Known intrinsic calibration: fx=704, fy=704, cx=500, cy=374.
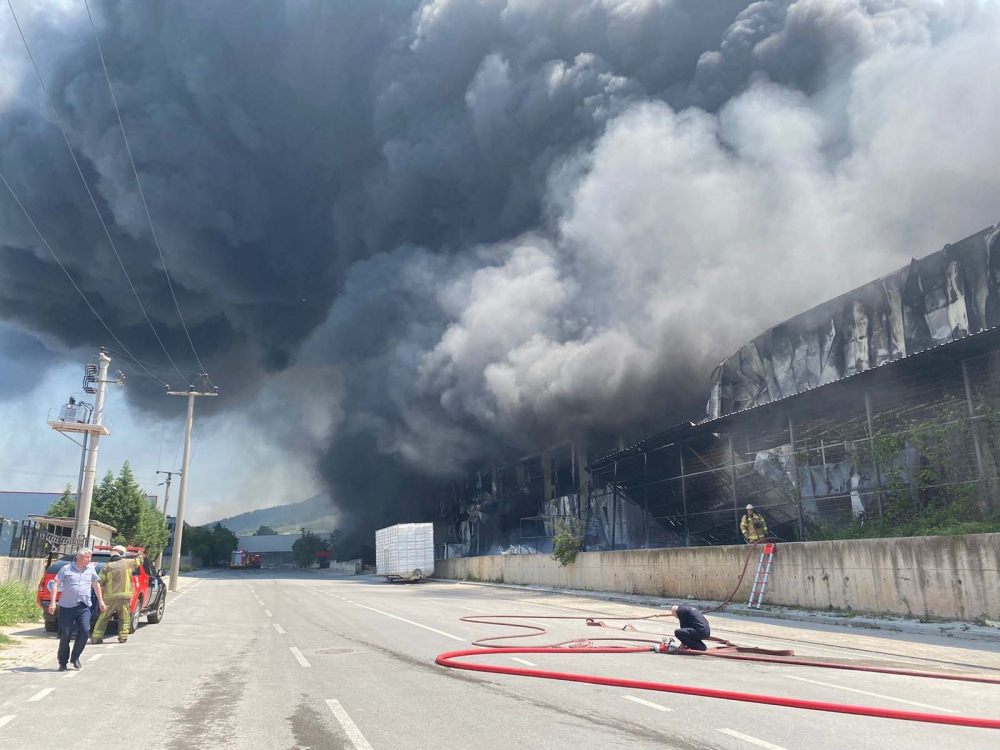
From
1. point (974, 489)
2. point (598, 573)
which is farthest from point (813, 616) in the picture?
point (598, 573)

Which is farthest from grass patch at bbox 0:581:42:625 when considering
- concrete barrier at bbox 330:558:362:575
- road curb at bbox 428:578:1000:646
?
concrete barrier at bbox 330:558:362:575

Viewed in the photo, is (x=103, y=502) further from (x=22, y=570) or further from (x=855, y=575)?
(x=855, y=575)

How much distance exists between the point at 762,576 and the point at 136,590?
49.9 feet

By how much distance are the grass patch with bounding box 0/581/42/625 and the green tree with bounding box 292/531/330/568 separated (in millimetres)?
104886

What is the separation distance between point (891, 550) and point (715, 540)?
15.5m

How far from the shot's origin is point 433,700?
6949 mm

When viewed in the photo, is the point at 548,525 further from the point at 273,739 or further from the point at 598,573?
the point at 273,739

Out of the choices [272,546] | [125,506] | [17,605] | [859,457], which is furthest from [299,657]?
[272,546]

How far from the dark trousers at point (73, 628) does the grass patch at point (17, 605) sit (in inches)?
246

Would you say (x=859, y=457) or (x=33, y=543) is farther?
(x=33, y=543)

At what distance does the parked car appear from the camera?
42.9ft

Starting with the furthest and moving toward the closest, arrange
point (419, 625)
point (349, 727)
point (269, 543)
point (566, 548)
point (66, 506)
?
point (269, 543)
point (66, 506)
point (566, 548)
point (419, 625)
point (349, 727)

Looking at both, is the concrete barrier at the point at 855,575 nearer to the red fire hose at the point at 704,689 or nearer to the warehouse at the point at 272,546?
the red fire hose at the point at 704,689

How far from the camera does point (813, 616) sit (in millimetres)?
16453
